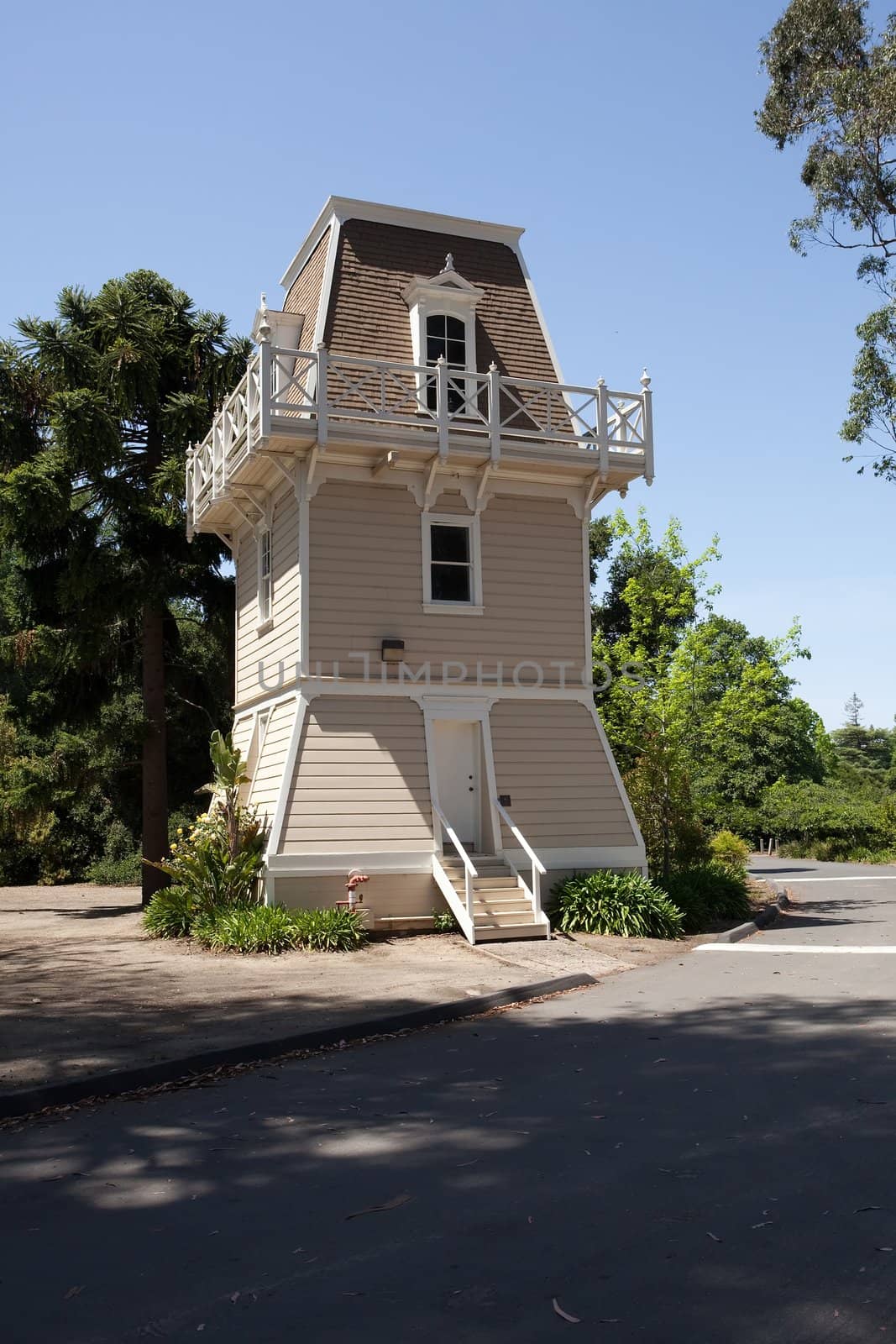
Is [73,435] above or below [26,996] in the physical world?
above

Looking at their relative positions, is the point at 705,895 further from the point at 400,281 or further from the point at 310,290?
the point at 310,290

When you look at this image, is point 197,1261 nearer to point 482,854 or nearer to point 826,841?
point 482,854

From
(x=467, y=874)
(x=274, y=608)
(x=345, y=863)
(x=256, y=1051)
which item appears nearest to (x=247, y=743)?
(x=274, y=608)

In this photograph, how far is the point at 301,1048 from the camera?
943 cm

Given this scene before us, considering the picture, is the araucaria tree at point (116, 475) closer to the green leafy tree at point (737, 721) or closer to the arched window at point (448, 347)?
the arched window at point (448, 347)

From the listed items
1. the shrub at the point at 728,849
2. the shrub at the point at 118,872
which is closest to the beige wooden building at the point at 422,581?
the shrub at the point at 728,849

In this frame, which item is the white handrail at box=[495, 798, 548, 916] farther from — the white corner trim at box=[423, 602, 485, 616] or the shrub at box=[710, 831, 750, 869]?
the shrub at box=[710, 831, 750, 869]

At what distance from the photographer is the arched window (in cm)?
1931

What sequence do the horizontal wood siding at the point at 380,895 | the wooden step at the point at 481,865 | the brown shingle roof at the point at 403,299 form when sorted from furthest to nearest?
the brown shingle roof at the point at 403,299 < the wooden step at the point at 481,865 < the horizontal wood siding at the point at 380,895

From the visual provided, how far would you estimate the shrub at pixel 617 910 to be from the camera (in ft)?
54.3

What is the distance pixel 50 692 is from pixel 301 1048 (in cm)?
1746

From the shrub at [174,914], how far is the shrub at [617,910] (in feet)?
17.7

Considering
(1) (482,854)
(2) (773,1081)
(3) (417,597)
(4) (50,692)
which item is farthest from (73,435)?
(2) (773,1081)

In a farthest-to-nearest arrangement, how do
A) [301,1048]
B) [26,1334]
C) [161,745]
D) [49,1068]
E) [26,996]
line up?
[161,745] → [26,996] → [301,1048] → [49,1068] → [26,1334]
